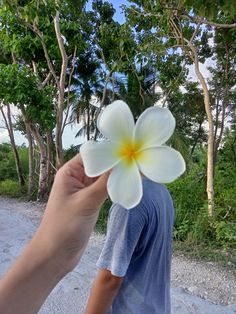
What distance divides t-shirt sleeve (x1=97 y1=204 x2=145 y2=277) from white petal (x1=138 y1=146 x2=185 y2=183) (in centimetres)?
77

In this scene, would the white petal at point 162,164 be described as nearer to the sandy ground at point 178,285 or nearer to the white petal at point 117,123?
the white petal at point 117,123

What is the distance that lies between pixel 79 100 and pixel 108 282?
954 cm

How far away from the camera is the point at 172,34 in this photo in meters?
5.89

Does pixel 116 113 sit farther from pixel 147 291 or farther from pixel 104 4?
pixel 104 4

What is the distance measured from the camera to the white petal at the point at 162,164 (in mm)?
404

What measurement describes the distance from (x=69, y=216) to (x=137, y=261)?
0.73m

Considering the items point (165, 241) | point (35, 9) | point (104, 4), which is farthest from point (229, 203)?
point (104, 4)

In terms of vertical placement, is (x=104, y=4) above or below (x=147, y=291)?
above

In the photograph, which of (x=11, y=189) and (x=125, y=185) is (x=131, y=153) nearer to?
(x=125, y=185)

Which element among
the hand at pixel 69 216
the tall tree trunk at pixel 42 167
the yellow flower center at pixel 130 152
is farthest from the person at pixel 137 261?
the tall tree trunk at pixel 42 167

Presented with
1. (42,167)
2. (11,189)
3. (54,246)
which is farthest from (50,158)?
(54,246)

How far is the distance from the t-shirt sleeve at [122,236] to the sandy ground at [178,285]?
1925 mm

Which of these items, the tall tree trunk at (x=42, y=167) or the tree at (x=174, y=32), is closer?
the tree at (x=174, y=32)

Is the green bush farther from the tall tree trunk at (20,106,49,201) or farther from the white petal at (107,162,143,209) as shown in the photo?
the white petal at (107,162,143,209)
